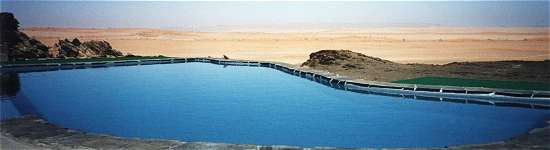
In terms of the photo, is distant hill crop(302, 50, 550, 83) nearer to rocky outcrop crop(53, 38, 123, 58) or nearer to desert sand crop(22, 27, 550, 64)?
desert sand crop(22, 27, 550, 64)

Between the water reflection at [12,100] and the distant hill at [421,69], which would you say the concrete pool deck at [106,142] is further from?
the distant hill at [421,69]

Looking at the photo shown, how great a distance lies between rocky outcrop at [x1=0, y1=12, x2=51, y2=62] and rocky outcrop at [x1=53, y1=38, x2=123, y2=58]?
43.0 inches

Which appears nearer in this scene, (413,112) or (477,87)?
(413,112)

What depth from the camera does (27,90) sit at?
43.4 feet

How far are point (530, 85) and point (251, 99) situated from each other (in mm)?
7441

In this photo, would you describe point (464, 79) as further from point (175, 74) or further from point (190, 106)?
point (175, 74)

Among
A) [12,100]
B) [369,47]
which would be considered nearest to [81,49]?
[12,100]

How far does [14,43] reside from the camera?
2192 centimetres

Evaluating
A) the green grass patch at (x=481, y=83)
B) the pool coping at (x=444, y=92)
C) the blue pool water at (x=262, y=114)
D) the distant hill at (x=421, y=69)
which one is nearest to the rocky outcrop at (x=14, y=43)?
the blue pool water at (x=262, y=114)

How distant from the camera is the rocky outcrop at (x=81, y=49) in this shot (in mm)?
24062

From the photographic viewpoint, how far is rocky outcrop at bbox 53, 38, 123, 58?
24062 mm

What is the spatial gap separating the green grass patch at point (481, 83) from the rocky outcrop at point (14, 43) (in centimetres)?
1794

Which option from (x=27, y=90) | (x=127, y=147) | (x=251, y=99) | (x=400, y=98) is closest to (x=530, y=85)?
(x=400, y=98)

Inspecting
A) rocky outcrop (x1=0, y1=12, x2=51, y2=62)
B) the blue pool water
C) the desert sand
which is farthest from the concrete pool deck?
the desert sand
